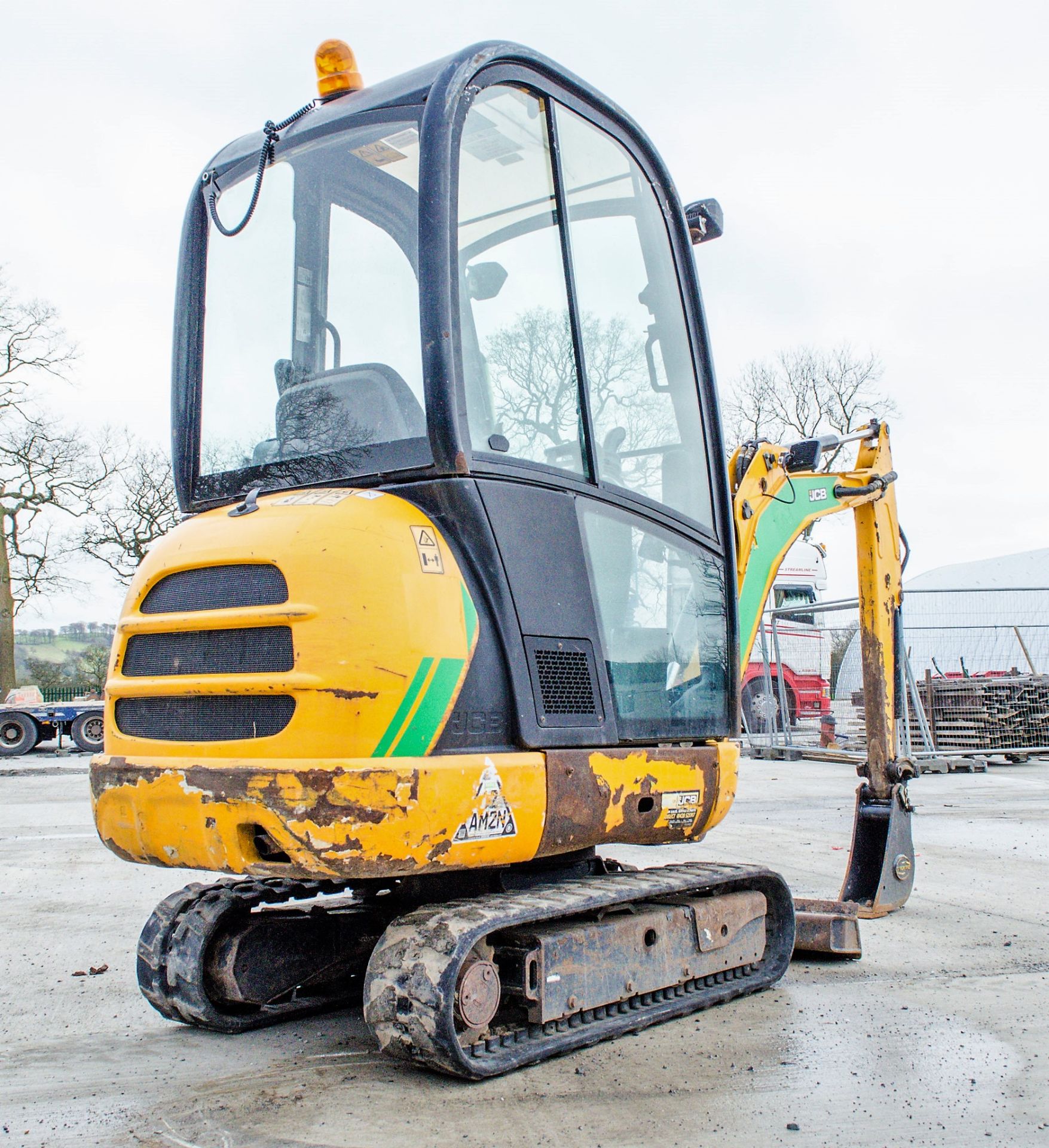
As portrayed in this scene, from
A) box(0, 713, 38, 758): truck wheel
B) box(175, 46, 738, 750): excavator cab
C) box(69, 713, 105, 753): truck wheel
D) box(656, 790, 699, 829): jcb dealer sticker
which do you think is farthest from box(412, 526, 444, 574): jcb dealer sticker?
box(0, 713, 38, 758): truck wheel

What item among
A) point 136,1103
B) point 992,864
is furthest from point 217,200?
point 992,864

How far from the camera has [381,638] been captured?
10.4ft

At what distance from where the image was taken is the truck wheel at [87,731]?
2038 centimetres

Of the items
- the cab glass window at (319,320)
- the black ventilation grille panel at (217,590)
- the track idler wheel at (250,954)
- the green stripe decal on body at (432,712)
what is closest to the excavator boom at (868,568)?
the cab glass window at (319,320)

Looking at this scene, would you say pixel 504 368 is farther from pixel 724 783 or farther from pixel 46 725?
pixel 46 725

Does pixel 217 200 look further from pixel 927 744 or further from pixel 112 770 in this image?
pixel 927 744

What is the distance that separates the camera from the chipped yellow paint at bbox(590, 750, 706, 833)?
12.2 feet

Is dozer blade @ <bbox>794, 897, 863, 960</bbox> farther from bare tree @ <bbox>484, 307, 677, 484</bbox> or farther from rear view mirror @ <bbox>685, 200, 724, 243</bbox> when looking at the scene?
rear view mirror @ <bbox>685, 200, 724, 243</bbox>

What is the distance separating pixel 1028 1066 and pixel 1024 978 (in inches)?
45.1

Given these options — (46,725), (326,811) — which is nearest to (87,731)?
(46,725)

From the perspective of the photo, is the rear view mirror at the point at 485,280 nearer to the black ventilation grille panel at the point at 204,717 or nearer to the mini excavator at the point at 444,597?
the mini excavator at the point at 444,597

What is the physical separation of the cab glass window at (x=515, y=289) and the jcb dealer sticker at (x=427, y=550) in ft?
1.16

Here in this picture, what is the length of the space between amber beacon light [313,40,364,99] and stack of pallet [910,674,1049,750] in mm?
13067

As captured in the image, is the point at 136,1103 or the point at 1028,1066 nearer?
the point at 136,1103
